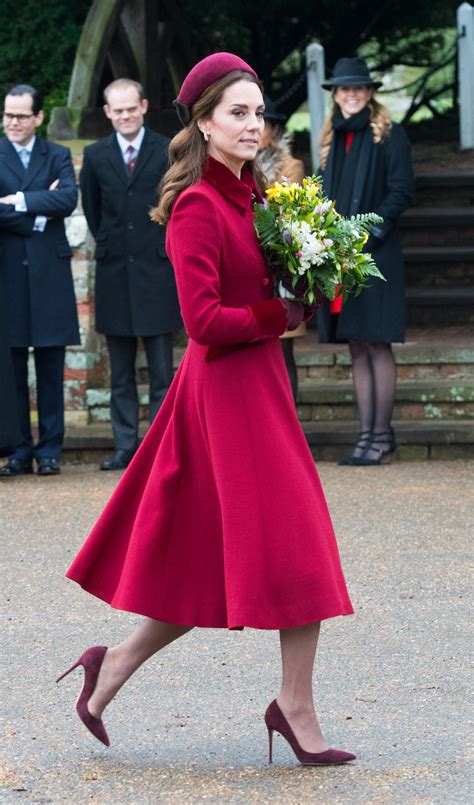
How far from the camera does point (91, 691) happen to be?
14.2 feet

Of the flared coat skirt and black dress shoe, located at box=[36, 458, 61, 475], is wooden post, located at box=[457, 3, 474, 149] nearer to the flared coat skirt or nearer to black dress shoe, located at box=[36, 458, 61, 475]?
black dress shoe, located at box=[36, 458, 61, 475]

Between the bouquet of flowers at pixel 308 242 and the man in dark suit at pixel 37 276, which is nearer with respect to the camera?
the bouquet of flowers at pixel 308 242

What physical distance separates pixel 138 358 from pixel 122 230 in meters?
1.43

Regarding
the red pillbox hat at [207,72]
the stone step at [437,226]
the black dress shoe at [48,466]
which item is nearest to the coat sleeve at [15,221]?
the black dress shoe at [48,466]

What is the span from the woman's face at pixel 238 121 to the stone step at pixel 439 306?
7.55m

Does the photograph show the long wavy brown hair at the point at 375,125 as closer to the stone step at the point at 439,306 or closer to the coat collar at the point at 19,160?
the coat collar at the point at 19,160

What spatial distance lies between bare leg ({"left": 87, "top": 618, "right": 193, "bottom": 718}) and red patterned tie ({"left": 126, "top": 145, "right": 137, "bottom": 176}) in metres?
4.84

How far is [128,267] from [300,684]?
5.07 m

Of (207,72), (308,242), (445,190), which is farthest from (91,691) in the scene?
(445,190)

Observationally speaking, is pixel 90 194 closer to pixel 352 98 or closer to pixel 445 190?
pixel 352 98

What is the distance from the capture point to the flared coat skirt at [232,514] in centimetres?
405

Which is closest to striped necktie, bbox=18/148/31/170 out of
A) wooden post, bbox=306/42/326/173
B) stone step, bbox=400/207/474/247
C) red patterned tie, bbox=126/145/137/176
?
red patterned tie, bbox=126/145/137/176

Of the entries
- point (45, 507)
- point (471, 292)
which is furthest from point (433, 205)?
point (45, 507)

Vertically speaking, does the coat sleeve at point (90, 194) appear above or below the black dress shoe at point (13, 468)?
above
